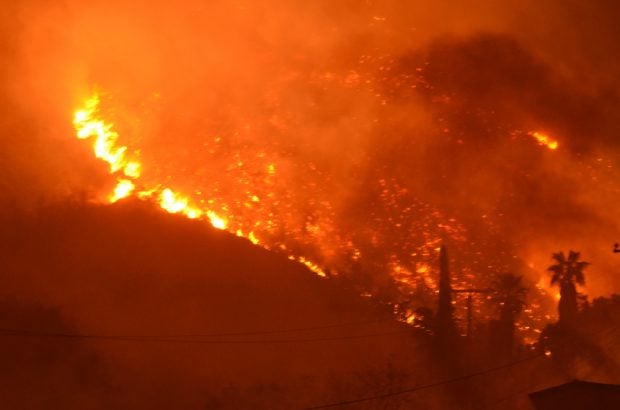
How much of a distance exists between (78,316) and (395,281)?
33.2m

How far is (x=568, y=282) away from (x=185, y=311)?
3260cm

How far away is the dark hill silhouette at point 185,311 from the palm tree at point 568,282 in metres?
13.1

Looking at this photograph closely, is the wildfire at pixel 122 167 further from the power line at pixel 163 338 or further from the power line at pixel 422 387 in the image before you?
the power line at pixel 422 387

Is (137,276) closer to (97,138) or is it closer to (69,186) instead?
(69,186)

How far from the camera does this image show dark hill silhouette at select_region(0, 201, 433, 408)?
55375mm

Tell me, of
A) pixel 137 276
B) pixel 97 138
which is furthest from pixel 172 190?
pixel 137 276

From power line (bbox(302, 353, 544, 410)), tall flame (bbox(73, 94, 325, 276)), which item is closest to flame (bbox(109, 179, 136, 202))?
tall flame (bbox(73, 94, 325, 276))

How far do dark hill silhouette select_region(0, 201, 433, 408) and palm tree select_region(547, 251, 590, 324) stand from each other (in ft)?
43.1

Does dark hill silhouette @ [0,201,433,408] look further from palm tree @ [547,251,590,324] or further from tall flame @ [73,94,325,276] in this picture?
palm tree @ [547,251,590,324]

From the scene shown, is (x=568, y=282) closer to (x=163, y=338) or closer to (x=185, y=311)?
(x=185, y=311)

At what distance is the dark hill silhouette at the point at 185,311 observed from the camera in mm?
55375

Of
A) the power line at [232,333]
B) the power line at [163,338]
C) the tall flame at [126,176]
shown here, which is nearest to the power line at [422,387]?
the power line at [163,338]

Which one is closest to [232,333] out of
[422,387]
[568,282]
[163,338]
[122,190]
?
[163,338]

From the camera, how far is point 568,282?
220 feet
